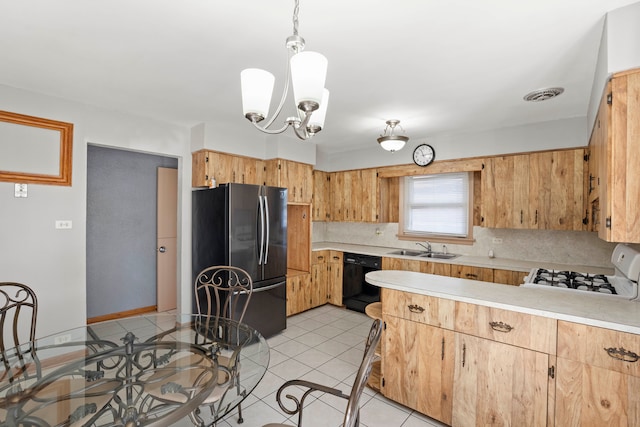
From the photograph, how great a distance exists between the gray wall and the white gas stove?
460 cm

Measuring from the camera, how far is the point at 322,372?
2748 millimetres

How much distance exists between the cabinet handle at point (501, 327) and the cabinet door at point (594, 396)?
0.26m

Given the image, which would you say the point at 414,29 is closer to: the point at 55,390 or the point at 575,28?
the point at 575,28

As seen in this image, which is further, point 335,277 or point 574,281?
point 335,277

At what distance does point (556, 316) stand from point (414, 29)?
1.81 meters

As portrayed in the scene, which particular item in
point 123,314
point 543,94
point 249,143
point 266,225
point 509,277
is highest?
point 543,94

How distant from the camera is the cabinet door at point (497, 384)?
5.53ft

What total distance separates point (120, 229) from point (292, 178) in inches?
96.7

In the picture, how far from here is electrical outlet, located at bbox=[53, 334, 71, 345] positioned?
1.92 metres

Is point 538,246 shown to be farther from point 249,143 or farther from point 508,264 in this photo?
point 249,143

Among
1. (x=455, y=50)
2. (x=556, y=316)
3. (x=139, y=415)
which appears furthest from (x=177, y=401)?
(x=455, y=50)

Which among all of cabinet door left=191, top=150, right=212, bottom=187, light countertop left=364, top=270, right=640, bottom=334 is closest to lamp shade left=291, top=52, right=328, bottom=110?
light countertop left=364, top=270, right=640, bottom=334

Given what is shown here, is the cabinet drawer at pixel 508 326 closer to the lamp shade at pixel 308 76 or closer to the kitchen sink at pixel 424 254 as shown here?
Answer: the lamp shade at pixel 308 76

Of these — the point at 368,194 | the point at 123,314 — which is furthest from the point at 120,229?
the point at 368,194
